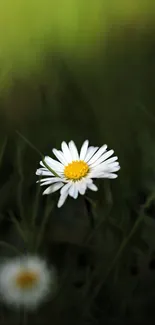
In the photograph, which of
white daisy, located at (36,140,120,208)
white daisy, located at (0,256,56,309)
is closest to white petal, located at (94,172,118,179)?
white daisy, located at (36,140,120,208)

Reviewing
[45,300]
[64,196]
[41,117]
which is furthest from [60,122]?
[45,300]

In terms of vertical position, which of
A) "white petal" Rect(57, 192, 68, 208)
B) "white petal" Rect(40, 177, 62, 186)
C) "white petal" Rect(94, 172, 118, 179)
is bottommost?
"white petal" Rect(57, 192, 68, 208)

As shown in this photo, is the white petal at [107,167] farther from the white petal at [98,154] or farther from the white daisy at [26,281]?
the white daisy at [26,281]

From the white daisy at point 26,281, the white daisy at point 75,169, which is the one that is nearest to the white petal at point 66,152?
the white daisy at point 75,169

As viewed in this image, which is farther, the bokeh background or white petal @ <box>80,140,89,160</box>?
white petal @ <box>80,140,89,160</box>

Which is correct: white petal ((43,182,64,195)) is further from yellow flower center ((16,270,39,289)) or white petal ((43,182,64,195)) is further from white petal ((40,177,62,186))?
yellow flower center ((16,270,39,289))

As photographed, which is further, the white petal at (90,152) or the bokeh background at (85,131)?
the white petal at (90,152)

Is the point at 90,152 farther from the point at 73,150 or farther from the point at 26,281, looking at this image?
the point at 26,281
